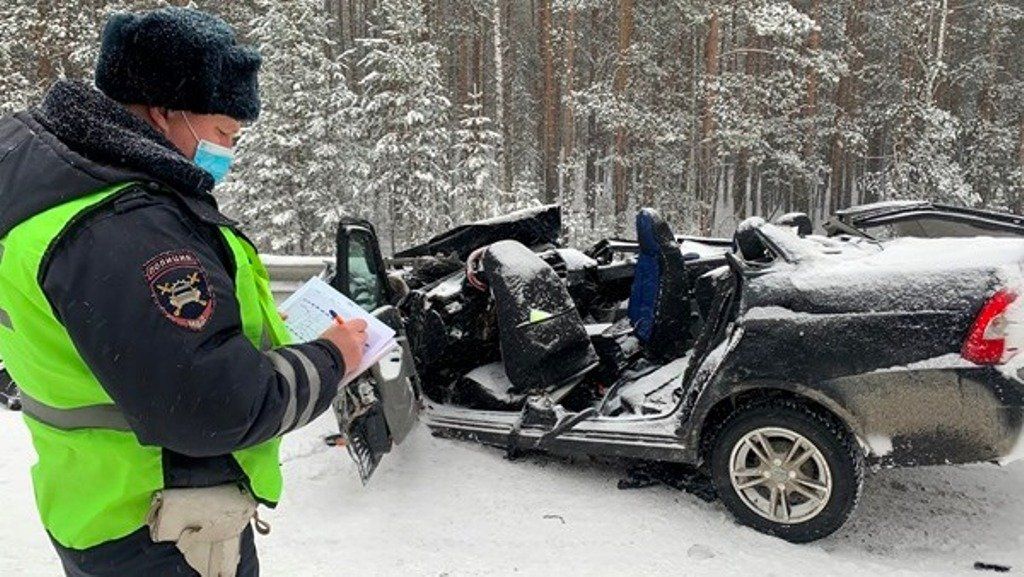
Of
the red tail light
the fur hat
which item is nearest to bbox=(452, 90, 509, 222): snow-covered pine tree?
the red tail light

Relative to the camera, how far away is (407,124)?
65.8 ft

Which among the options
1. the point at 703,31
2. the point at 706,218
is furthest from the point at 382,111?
the point at 703,31

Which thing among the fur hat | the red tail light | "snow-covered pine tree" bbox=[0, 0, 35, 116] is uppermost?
"snow-covered pine tree" bbox=[0, 0, 35, 116]

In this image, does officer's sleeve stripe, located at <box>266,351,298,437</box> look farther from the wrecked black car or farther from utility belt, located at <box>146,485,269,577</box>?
the wrecked black car

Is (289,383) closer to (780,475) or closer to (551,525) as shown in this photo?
(551,525)

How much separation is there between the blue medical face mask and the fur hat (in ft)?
0.24

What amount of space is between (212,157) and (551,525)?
2616 mm

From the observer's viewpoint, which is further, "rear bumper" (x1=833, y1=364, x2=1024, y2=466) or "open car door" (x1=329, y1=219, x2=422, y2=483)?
"open car door" (x1=329, y1=219, x2=422, y2=483)

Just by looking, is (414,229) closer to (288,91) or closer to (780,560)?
(288,91)

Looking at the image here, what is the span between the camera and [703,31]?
96.7 feet

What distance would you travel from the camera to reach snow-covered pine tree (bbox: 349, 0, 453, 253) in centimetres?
1984

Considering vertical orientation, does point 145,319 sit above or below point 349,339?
above

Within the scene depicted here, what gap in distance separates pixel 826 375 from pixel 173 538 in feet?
9.52

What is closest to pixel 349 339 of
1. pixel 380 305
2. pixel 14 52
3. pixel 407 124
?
pixel 380 305
